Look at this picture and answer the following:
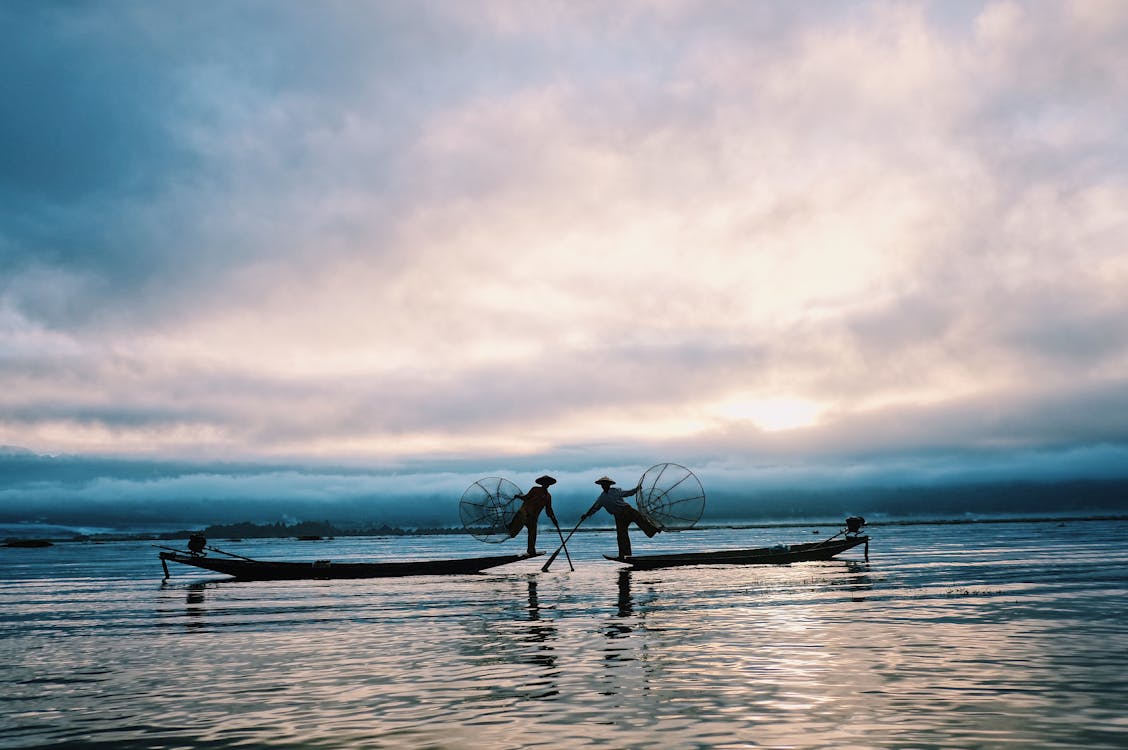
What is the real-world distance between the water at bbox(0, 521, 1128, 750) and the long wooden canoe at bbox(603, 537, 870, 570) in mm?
13843

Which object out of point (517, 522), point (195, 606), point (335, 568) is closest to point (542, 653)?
point (195, 606)

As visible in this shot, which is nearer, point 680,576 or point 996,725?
point 996,725

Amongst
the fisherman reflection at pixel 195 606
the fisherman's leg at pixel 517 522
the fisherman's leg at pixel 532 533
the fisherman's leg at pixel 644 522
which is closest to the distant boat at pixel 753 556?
the fisherman's leg at pixel 644 522

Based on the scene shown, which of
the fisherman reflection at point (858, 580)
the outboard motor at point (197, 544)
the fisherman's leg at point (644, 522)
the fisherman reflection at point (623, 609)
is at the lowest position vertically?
the fisherman reflection at point (858, 580)

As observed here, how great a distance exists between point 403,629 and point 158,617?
12.1 m

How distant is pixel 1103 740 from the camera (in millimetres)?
11461

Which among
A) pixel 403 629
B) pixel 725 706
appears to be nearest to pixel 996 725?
pixel 725 706

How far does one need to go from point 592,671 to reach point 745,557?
121ft

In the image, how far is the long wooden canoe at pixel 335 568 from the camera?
1962 inches

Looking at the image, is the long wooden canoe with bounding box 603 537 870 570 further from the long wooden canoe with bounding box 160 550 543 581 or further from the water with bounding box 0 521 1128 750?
the water with bounding box 0 521 1128 750

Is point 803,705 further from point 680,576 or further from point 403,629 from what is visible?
point 680,576

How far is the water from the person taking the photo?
1255 centimetres

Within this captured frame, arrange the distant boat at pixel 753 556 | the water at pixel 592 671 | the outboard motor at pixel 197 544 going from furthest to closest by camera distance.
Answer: the outboard motor at pixel 197 544, the distant boat at pixel 753 556, the water at pixel 592 671

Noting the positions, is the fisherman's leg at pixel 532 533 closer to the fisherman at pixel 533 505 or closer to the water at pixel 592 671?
the fisherman at pixel 533 505
